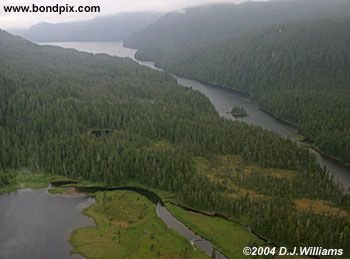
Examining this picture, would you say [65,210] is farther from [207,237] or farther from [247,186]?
[247,186]

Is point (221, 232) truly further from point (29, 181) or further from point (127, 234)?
point (29, 181)

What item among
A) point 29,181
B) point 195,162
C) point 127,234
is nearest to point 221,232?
point 127,234

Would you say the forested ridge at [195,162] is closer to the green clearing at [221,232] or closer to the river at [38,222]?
the green clearing at [221,232]

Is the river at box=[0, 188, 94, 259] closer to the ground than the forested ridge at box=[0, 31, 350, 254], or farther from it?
closer to the ground

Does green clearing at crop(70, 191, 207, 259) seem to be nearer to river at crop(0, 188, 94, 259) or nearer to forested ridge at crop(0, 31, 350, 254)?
river at crop(0, 188, 94, 259)

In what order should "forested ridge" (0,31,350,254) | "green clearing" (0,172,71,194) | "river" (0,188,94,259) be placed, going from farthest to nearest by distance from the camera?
"green clearing" (0,172,71,194) → "forested ridge" (0,31,350,254) → "river" (0,188,94,259)

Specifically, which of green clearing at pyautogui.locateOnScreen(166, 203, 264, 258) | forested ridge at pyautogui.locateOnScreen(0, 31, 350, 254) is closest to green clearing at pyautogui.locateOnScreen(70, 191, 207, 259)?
green clearing at pyautogui.locateOnScreen(166, 203, 264, 258)

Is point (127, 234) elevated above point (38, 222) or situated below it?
below

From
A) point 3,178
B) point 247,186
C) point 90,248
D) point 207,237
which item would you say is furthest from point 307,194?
point 3,178
